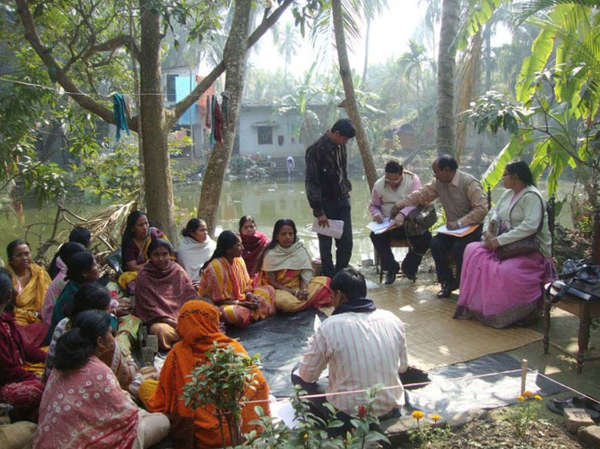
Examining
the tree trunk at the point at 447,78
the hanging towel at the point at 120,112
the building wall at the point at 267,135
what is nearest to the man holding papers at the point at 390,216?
the tree trunk at the point at 447,78

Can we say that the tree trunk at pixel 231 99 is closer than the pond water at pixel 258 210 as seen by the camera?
Yes

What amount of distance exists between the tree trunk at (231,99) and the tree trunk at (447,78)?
2.75 m

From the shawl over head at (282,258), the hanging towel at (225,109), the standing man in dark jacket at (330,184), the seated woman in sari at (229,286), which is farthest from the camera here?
the hanging towel at (225,109)

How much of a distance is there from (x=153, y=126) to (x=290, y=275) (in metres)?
2.73

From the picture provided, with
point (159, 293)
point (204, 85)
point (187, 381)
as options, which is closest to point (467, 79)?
point (204, 85)

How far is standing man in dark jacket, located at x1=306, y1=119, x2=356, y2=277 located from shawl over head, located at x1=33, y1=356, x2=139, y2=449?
11.2 ft

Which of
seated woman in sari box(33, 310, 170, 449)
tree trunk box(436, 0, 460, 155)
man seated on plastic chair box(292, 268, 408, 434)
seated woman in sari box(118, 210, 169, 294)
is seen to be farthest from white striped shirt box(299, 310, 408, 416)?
tree trunk box(436, 0, 460, 155)

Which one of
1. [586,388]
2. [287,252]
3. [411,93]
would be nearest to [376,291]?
[287,252]

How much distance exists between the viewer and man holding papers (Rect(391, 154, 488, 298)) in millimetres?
5680

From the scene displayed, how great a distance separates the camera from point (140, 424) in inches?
115

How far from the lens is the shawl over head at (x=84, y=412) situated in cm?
261

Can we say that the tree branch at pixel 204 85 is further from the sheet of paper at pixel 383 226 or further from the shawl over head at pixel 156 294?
the sheet of paper at pixel 383 226

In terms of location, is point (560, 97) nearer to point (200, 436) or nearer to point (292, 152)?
point (200, 436)

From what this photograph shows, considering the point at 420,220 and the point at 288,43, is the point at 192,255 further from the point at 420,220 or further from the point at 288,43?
the point at 288,43
